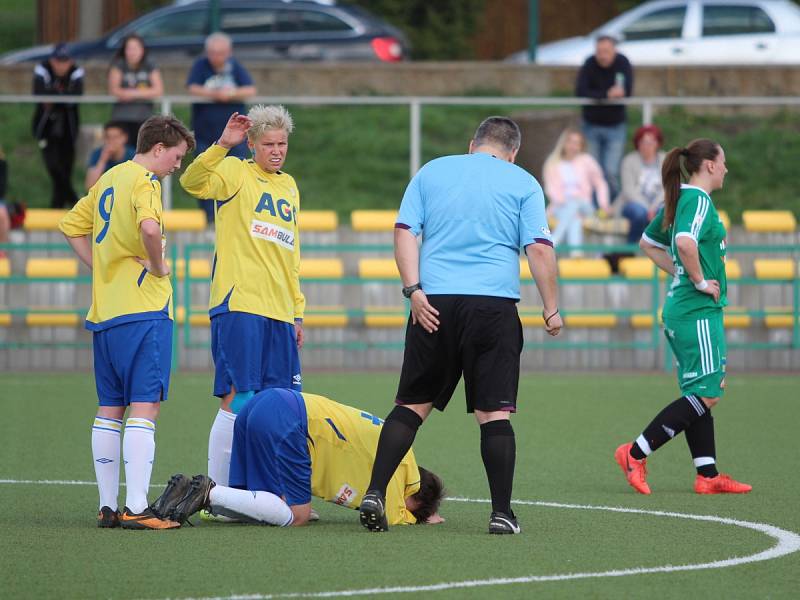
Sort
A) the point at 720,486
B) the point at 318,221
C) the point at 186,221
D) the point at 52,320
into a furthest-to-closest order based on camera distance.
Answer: the point at 318,221 → the point at 186,221 → the point at 52,320 → the point at 720,486

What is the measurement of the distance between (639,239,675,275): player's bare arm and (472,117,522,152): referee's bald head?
77.3 inches

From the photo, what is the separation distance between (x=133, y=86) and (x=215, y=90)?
3.31 ft

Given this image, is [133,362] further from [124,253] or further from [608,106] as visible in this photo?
[608,106]

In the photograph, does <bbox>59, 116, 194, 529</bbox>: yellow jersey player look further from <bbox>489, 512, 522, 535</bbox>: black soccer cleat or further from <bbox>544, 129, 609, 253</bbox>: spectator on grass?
<bbox>544, 129, 609, 253</bbox>: spectator on grass

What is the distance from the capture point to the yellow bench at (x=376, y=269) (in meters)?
16.4

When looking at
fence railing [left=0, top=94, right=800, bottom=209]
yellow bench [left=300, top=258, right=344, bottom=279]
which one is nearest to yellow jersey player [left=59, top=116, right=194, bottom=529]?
yellow bench [left=300, top=258, right=344, bottom=279]

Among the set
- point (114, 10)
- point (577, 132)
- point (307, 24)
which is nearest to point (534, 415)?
point (577, 132)

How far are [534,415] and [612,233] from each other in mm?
5739

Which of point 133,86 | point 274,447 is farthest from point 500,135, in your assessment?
point 133,86

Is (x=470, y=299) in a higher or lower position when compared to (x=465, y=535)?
higher

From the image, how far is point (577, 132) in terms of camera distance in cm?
1702

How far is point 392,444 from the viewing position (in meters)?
6.83

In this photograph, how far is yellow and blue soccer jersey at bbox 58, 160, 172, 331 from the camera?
7.09m

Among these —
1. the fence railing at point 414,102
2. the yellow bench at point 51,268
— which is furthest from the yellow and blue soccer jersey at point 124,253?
the fence railing at point 414,102
